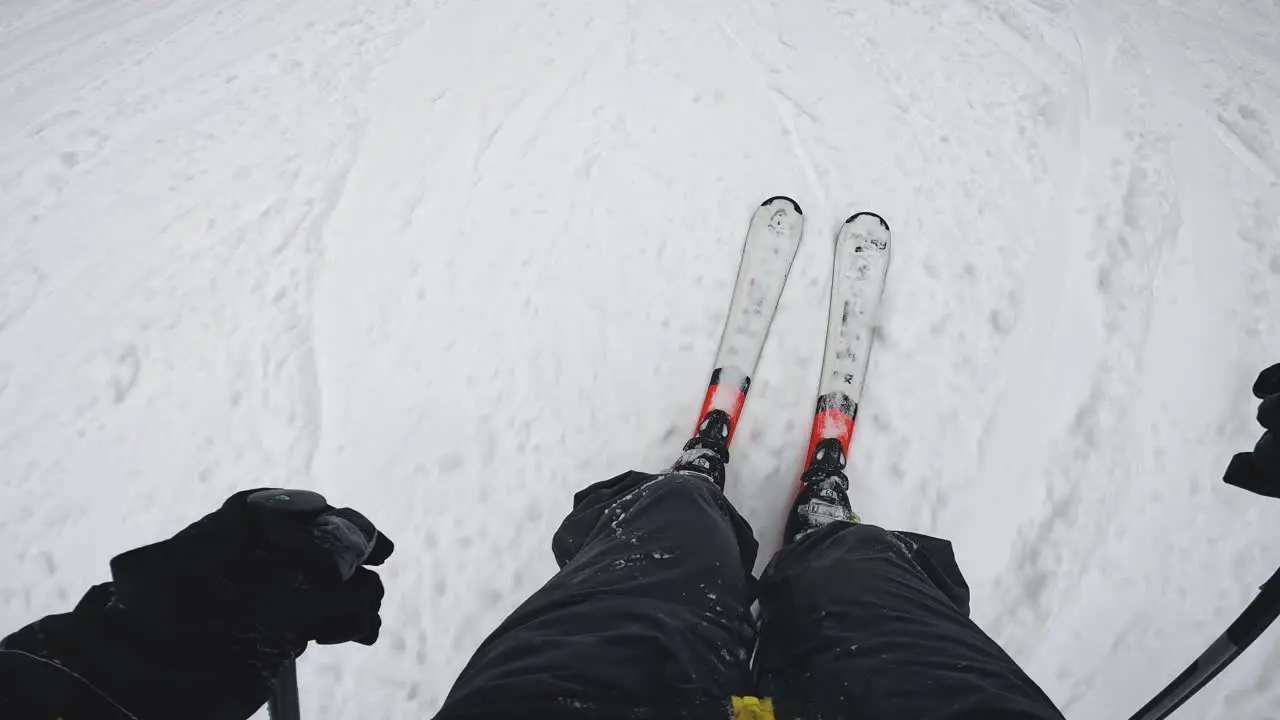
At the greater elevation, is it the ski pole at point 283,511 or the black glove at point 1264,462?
the black glove at point 1264,462

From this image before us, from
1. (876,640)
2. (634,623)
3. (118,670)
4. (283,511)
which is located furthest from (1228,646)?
(118,670)

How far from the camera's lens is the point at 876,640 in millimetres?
968

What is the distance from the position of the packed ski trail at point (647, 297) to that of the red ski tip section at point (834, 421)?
7 centimetres

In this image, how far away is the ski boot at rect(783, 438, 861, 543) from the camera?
1593mm

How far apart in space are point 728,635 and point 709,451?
0.76 metres

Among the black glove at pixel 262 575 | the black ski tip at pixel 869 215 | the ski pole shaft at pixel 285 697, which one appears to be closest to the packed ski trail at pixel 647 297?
the black ski tip at pixel 869 215

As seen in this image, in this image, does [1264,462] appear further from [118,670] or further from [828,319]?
[118,670]

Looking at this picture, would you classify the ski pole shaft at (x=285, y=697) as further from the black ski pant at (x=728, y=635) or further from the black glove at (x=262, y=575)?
the black ski pant at (x=728, y=635)

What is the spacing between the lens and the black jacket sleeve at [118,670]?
2.02 feet

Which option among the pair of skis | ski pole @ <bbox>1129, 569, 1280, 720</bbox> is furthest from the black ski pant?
the pair of skis

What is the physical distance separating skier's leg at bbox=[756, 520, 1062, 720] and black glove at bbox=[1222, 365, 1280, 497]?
44cm

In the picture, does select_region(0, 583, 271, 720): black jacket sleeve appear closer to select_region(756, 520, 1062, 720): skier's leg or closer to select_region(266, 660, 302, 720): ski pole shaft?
select_region(266, 660, 302, 720): ski pole shaft

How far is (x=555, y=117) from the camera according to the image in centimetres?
277

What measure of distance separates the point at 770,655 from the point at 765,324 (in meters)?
1.18
